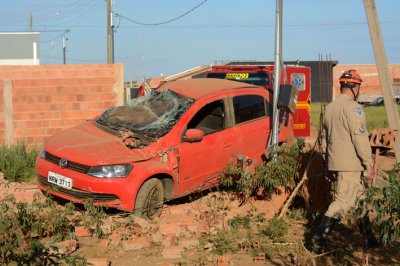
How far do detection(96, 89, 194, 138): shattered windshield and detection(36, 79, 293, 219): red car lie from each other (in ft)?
0.04

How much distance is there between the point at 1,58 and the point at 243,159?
142 ft

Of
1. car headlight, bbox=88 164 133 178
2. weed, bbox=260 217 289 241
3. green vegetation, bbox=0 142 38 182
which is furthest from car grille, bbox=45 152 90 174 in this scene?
green vegetation, bbox=0 142 38 182

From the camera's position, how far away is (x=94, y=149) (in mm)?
6555

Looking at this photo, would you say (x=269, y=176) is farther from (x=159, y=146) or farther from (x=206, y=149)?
(x=159, y=146)

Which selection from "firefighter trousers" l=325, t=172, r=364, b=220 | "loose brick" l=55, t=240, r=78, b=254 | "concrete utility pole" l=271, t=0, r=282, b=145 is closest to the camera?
"loose brick" l=55, t=240, r=78, b=254

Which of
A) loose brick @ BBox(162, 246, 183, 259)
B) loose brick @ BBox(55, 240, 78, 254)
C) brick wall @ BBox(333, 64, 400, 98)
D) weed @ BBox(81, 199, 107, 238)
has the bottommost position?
loose brick @ BBox(162, 246, 183, 259)

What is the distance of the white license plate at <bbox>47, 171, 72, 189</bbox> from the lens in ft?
21.2

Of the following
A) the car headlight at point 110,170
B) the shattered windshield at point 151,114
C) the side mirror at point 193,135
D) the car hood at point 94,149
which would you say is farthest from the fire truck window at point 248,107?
the car headlight at point 110,170

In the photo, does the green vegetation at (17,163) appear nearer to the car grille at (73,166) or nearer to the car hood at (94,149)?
the car hood at (94,149)

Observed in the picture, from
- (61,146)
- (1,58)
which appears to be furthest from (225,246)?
Result: (1,58)

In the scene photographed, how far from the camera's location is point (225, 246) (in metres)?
5.59

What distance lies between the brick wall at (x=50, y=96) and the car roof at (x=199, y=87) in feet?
10.6

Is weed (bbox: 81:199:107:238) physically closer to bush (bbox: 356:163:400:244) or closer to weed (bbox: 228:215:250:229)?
weed (bbox: 228:215:250:229)

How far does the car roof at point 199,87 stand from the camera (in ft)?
24.9
